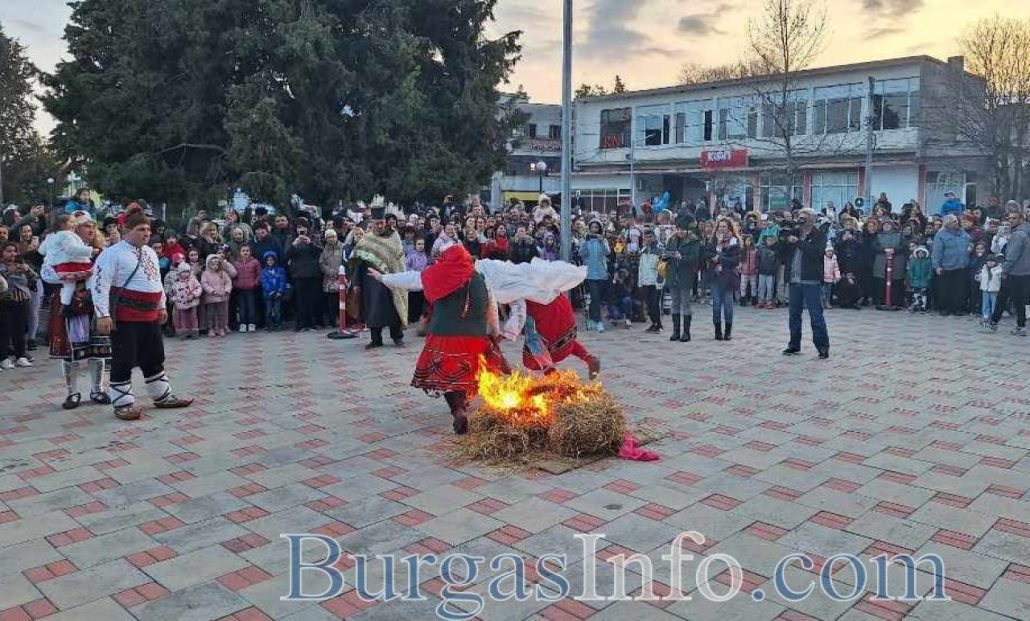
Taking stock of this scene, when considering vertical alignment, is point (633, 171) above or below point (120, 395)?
above

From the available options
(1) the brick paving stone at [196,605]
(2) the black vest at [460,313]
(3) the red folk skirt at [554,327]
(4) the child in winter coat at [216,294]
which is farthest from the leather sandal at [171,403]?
(4) the child in winter coat at [216,294]

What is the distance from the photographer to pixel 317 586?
410cm

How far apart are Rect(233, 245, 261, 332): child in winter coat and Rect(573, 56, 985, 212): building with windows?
1983cm

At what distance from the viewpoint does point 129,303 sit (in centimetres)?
729

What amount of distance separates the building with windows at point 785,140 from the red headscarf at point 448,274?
75.4 feet

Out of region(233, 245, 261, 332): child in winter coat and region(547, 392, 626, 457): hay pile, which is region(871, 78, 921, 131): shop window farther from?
region(547, 392, 626, 457): hay pile

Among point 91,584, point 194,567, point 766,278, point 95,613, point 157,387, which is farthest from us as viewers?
point 766,278

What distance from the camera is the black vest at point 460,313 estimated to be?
6816 millimetres

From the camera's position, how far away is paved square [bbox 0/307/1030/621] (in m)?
4.01

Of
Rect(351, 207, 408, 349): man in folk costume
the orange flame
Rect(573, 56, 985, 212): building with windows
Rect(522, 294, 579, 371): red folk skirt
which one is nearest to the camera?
the orange flame

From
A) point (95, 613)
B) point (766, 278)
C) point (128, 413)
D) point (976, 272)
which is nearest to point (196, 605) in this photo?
point (95, 613)

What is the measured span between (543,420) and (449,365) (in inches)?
37.3

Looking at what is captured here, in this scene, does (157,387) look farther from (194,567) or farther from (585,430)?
(585,430)

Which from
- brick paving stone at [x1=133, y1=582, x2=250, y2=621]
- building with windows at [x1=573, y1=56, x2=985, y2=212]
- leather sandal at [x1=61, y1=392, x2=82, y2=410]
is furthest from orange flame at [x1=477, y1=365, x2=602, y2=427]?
building with windows at [x1=573, y1=56, x2=985, y2=212]
